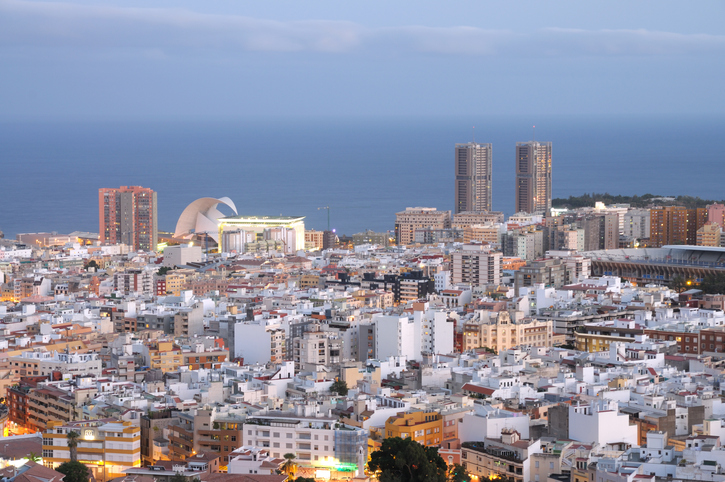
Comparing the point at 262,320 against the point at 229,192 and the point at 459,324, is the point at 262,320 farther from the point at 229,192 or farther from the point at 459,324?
the point at 229,192

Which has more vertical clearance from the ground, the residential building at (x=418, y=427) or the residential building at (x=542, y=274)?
the residential building at (x=542, y=274)

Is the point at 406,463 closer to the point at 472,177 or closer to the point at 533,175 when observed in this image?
the point at 472,177

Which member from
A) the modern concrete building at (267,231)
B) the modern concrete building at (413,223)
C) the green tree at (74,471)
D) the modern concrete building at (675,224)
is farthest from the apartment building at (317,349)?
the modern concrete building at (413,223)

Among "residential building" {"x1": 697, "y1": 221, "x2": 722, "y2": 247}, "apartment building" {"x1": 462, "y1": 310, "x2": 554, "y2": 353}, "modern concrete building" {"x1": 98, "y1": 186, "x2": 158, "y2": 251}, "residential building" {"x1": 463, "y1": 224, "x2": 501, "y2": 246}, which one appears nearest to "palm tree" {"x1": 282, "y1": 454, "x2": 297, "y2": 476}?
"apartment building" {"x1": 462, "y1": 310, "x2": 554, "y2": 353}

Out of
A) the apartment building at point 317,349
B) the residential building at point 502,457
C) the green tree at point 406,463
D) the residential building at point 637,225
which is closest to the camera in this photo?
the green tree at point 406,463

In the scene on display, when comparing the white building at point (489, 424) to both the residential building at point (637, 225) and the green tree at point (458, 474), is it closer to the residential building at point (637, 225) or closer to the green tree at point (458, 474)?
the green tree at point (458, 474)
